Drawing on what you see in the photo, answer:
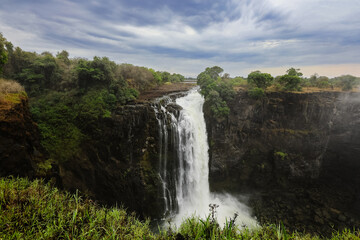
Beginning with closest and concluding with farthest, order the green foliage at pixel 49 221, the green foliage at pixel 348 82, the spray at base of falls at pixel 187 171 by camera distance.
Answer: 1. the green foliage at pixel 49 221
2. the spray at base of falls at pixel 187 171
3. the green foliage at pixel 348 82

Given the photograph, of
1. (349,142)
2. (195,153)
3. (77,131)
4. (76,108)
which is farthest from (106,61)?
(349,142)

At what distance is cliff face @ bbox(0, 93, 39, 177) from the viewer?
817 centimetres

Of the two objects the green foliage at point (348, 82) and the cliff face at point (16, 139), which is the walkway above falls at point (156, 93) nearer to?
the cliff face at point (16, 139)

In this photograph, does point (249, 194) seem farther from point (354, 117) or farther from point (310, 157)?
point (354, 117)

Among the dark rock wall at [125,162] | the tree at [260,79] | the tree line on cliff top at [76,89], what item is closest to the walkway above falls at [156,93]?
the tree line on cliff top at [76,89]

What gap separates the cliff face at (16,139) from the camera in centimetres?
817

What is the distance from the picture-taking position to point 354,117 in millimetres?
15703

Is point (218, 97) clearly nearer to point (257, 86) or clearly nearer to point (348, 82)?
point (257, 86)

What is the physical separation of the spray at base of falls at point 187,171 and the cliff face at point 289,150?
1430mm

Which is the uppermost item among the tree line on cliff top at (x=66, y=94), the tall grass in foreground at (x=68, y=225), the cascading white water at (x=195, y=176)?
the tree line on cliff top at (x=66, y=94)

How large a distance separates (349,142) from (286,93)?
7.44m

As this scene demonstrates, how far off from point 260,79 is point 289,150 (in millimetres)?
8099

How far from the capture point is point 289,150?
1645cm

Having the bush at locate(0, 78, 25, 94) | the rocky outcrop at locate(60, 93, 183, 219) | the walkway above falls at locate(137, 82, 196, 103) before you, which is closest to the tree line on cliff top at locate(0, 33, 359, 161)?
the walkway above falls at locate(137, 82, 196, 103)
